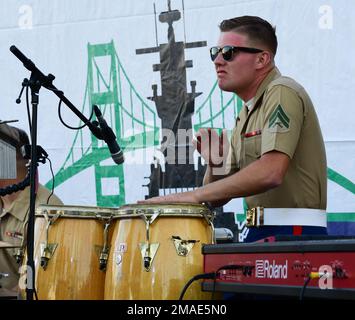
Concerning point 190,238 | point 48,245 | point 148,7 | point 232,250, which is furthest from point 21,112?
point 232,250

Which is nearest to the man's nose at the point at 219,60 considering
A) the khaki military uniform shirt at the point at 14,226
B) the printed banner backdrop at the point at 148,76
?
the printed banner backdrop at the point at 148,76

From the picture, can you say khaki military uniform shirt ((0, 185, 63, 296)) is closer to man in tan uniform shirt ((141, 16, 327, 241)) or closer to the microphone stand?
the microphone stand

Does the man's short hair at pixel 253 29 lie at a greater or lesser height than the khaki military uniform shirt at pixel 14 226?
greater

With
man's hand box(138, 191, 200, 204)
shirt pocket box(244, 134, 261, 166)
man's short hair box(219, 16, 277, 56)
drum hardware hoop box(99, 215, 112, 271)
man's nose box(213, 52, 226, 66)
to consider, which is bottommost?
drum hardware hoop box(99, 215, 112, 271)

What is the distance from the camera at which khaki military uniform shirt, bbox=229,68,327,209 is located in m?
2.78

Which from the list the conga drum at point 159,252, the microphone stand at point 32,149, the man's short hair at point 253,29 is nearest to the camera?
the microphone stand at point 32,149

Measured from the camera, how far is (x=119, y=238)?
2867 millimetres

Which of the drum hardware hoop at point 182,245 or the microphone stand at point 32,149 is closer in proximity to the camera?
the microphone stand at point 32,149

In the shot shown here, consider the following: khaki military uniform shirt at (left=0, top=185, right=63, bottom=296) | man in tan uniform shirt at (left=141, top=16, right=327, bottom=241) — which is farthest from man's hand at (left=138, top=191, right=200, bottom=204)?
khaki military uniform shirt at (left=0, top=185, right=63, bottom=296)

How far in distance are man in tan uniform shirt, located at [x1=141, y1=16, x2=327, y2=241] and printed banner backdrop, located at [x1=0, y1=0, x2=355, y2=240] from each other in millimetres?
935

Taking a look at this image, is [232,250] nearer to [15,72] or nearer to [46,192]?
[46,192]

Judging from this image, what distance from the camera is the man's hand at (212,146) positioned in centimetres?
299

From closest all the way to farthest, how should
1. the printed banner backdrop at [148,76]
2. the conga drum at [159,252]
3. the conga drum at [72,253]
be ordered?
1. the conga drum at [159,252]
2. the conga drum at [72,253]
3. the printed banner backdrop at [148,76]

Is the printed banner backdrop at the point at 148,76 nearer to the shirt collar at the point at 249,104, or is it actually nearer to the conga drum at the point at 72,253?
the shirt collar at the point at 249,104
